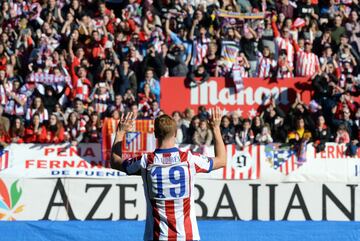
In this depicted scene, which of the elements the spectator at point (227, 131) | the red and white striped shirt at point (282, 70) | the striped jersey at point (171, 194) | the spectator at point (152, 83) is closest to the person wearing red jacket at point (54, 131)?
the spectator at point (152, 83)

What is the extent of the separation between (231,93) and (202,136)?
8.13 feet

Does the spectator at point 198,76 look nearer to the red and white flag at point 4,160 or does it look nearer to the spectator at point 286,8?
the spectator at point 286,8

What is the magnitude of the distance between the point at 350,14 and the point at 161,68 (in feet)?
16.0

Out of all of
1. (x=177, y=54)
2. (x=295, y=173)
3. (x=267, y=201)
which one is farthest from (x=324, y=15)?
(x=267, y=201)

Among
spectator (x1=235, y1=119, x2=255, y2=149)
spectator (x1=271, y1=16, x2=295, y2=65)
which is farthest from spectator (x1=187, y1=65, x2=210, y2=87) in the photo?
spectator (x1=235, y1=119, x2=255, y2=149)

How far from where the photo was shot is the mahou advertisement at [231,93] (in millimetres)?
19359

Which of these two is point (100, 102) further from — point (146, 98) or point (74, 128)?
point (74, 128)

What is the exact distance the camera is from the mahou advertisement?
19359 millimetres

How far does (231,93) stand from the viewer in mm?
19562

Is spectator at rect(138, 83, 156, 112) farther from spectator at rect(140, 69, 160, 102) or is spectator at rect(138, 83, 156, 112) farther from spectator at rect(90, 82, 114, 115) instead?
spectator at rect(90, 82, 114, 115)

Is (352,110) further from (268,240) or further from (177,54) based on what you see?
(268,240)

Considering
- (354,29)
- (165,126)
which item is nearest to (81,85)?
(354,29)

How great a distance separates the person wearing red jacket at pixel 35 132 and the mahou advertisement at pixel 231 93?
286 cm

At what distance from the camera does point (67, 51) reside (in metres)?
19.8
